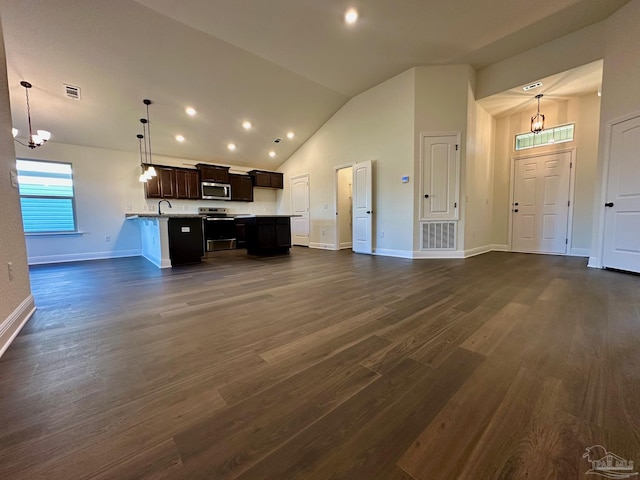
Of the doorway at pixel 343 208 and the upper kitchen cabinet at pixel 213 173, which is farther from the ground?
the upper kitchen cabinet at pixel 213 173

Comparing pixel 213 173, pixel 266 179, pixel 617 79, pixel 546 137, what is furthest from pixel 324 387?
pixel 266 179

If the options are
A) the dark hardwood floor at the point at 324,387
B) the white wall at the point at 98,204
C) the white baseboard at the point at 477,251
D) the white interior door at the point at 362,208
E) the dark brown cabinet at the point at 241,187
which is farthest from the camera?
the dark brown cabinet at the point at 241,187

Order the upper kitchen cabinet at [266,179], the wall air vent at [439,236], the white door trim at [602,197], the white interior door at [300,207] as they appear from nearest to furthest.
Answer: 1. the white door trim at [602,197]
2. the wall air vent at [439,236]
3. the white interior door at [300,207]
4. the upper kitchen cabinet at [266,179]

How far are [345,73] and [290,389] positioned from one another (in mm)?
5484

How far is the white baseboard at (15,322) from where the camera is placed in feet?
5.54

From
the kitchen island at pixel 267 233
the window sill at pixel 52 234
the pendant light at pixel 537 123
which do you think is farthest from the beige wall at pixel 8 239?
the pendant light at pixel 537 123

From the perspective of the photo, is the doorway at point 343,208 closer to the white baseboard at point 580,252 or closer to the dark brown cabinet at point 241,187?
the dark brown cabinet at point 241,187

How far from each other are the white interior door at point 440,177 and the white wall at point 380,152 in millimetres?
267

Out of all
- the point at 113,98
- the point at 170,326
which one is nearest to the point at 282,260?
the point at 170,326

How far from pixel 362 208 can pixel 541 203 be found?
3708 mm

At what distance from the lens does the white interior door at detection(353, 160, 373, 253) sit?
5.64 metres

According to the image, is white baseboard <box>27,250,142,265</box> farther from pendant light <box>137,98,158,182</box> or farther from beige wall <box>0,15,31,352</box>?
beige wall <box>0,15,31,352</box>

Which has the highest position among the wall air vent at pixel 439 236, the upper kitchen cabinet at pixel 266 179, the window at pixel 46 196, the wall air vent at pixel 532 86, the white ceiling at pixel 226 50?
the white ceiling at pixel 226 50

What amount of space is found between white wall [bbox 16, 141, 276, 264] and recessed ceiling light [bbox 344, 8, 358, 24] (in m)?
5.48
